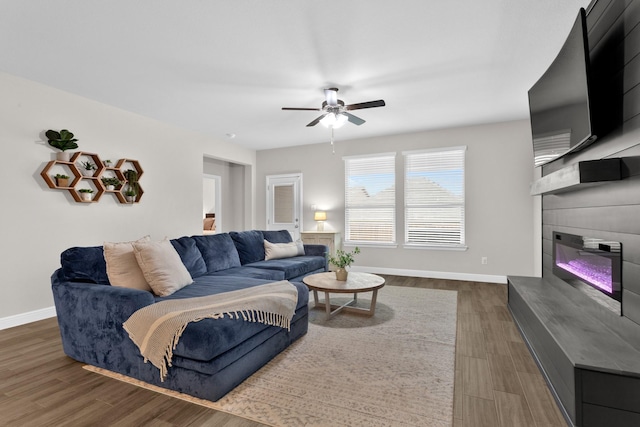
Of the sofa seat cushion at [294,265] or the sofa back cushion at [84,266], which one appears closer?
the sofa back cushion at [84,266]

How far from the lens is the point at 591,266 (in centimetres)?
240

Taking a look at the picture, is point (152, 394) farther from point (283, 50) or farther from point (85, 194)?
point (85, 194)

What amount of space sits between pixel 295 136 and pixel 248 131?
2.93ft

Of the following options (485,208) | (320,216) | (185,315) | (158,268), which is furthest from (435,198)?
(185,315)

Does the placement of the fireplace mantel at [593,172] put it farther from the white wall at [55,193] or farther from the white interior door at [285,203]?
the white interior door at [285,203]

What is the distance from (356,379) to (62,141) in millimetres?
4071

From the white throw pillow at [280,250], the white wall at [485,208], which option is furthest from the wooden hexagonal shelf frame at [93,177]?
the white wall at [485,208]

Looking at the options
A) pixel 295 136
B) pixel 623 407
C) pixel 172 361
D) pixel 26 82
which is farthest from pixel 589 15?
pixel 26 82

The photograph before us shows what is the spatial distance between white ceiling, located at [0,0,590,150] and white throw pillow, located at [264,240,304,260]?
1959 mm

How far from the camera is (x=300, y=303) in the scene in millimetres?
2848

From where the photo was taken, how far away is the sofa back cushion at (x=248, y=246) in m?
4.43

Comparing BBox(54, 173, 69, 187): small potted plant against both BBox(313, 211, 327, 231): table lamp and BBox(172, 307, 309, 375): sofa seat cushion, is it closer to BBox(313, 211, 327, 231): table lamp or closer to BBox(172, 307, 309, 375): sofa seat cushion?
BBox(172, 307, 309, 375): sofa seat cushion

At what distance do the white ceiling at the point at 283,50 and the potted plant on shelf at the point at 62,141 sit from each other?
556 millimetres

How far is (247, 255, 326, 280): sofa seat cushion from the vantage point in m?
4.09
